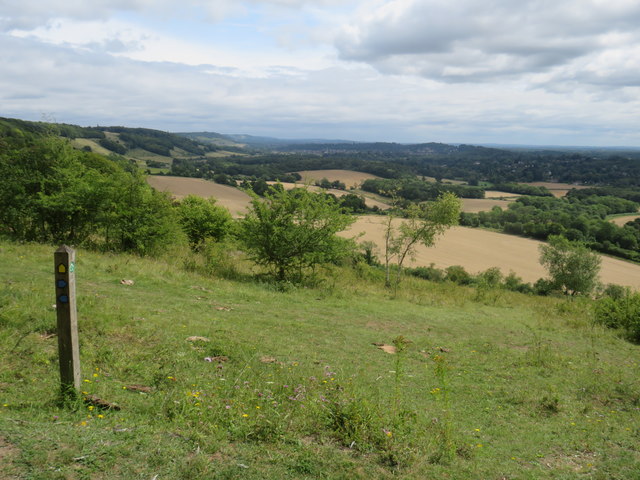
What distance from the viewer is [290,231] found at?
18.4 m

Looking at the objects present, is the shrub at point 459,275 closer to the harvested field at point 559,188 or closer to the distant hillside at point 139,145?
the distant hillside at point 139,145

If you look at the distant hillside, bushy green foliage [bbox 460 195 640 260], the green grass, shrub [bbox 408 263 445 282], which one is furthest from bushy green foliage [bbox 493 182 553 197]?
the green grass

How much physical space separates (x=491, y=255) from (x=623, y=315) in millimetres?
43135

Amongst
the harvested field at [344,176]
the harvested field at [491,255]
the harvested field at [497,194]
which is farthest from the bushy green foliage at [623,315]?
the harvested field at [497,194]

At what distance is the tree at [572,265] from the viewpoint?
133ft

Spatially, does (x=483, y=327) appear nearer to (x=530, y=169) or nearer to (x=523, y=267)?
(x=523, y=267)

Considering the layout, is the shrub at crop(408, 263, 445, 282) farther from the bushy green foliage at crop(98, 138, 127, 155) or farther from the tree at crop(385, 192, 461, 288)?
the bushy green foliage at crop(98, 138, 127, 155)

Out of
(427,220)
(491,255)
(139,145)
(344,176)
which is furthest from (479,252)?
(139,145)

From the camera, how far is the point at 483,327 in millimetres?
14656

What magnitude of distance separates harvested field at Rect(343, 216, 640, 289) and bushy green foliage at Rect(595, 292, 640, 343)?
2613cm

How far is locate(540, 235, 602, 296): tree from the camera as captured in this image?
133ft

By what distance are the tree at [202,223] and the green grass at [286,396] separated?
543 inches

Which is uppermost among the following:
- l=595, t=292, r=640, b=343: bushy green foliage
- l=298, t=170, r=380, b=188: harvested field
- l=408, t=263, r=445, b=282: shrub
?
l=298, t=170, r=380, b=188: harvested field

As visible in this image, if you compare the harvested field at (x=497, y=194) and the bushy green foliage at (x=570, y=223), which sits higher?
the harvested field at (x=497, y=194)
